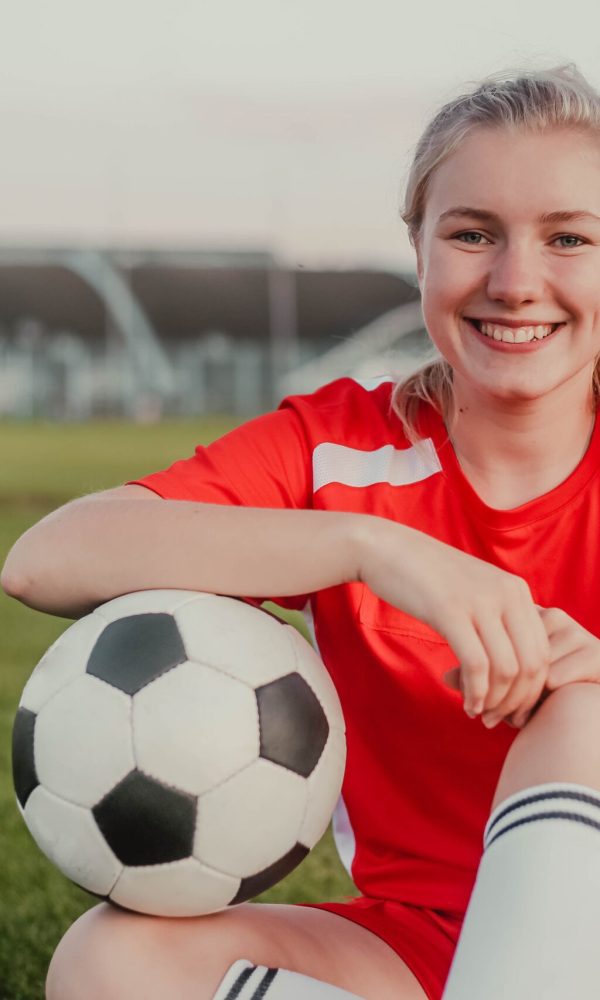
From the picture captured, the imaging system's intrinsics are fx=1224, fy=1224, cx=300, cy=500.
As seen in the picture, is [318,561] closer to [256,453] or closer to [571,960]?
[256,453]

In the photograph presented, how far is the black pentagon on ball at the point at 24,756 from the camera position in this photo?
64.6 inches

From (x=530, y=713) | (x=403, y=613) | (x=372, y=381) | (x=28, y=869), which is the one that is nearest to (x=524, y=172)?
(x=372, y=381)

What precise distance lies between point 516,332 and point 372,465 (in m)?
0.34

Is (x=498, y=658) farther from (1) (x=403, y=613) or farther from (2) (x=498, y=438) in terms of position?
(2) (x=498, y=438)

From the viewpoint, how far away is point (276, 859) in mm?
1636

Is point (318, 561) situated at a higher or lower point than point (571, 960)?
higher

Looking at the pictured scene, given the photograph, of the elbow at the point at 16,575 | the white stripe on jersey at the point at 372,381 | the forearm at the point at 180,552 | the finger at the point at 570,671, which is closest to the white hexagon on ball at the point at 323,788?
the forearm at the point at 180,552

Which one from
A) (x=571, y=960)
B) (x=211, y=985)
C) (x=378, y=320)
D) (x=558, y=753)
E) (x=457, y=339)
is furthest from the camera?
(x=378, y=320)

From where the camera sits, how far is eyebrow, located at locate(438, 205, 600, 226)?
6.10 ft

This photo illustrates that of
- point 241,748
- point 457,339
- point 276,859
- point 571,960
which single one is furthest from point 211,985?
point 457,339

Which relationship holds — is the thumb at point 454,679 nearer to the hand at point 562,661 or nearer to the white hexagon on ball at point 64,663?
the hand at point 562,661

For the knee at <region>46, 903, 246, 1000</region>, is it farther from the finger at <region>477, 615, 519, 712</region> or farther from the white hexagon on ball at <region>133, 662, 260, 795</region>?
the finger at <region>477, 615, 519, 712</region>

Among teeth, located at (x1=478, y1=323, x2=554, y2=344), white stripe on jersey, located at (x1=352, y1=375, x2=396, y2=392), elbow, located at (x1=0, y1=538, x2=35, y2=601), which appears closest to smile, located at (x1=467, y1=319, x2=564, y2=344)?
teeth, located at (x1=478, y1=323, x2=554, y2=344)

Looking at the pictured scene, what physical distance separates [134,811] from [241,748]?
16 centimetres
